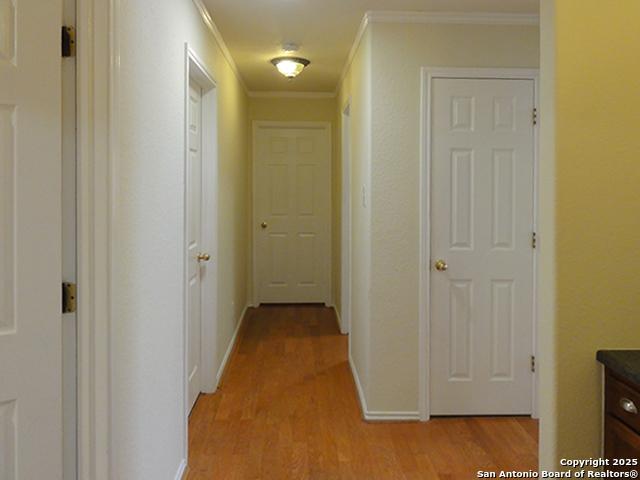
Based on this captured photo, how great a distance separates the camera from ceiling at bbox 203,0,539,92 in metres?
3.21

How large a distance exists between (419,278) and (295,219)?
3.51m

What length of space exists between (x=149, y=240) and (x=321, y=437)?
164cm

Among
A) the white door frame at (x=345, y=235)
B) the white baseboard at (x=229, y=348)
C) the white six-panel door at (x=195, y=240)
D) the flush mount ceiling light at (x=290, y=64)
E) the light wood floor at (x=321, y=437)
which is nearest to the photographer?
the light wood floor at (x=321, y=437)

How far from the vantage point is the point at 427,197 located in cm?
339

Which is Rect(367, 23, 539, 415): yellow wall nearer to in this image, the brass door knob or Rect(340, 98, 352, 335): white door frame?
the brass door knob

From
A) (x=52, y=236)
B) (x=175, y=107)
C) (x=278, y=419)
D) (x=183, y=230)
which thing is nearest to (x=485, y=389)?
(x=278, y=419)

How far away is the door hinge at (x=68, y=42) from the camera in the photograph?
1621mm

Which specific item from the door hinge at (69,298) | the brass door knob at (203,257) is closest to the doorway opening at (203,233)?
the brass door knob at (203,257)

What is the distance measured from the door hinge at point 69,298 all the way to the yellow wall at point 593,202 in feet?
4.62

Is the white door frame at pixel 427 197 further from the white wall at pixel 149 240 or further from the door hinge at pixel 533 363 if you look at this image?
the white wall at pixel 149 240

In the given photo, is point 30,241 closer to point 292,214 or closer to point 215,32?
point 215,32

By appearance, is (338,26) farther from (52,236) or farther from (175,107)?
(52,236)

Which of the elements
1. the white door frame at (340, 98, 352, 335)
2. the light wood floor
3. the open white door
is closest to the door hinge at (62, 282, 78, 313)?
the open white door

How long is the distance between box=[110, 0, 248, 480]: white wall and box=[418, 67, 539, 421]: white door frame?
1336 mm
